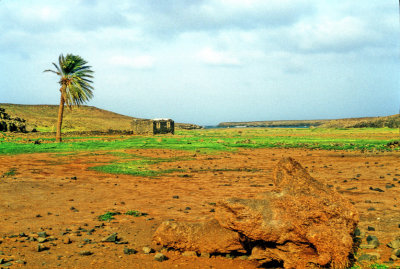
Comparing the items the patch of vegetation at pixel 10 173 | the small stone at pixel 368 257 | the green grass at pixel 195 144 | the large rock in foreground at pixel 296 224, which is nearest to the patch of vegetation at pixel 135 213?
the large rock in foreground at pixel 296 224

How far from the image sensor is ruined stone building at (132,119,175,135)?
156ft

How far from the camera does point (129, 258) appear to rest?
5.07 meters

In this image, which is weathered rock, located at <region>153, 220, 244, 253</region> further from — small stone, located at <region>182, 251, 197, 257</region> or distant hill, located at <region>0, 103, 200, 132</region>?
distant hill, located at <region>0, 103, 200, 132</region>

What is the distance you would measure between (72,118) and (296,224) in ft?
252

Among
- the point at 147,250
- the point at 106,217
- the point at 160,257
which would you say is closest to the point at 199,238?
the point at 160,257

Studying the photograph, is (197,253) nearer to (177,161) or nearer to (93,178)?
(93,178)

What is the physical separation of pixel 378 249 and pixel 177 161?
14283 millimetres

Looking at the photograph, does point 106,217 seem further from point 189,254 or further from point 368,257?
point 368,257

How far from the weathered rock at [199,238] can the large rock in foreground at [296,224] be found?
0.16 m

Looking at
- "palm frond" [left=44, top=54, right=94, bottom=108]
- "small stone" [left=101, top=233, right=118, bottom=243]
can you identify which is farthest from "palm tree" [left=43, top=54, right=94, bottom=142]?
"small stone" [left=101, top=233, right=118, bottom=243]

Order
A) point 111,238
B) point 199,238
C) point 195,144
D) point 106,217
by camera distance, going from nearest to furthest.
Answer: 1. point 199,238
2. point 111,238
3. point 106,217
4. point 195,144

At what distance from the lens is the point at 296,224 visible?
450 cm

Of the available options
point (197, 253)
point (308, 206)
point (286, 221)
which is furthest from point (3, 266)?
point (308, 206)

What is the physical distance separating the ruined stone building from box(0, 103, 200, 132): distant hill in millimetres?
14756
